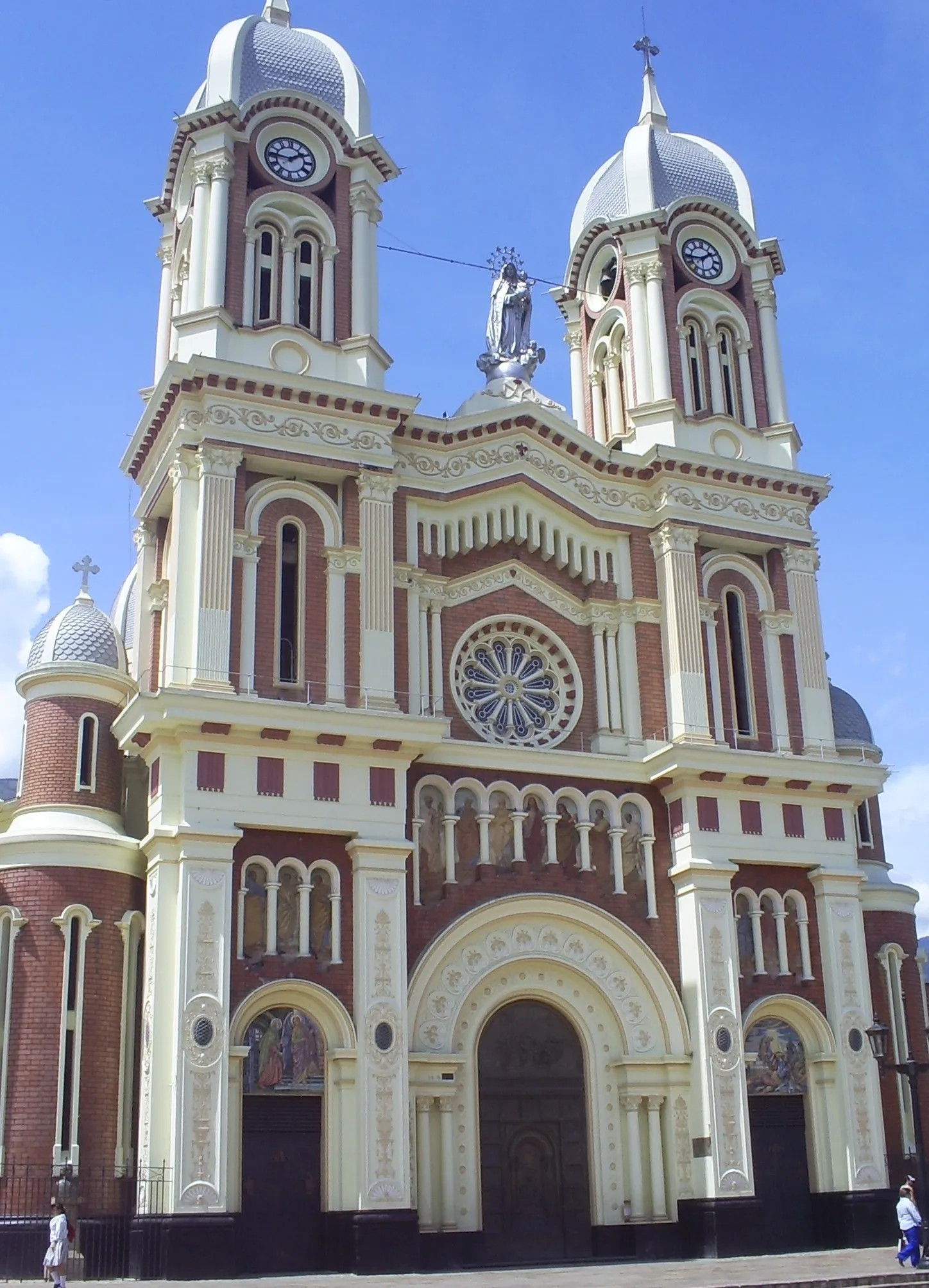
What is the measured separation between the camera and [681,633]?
104ft

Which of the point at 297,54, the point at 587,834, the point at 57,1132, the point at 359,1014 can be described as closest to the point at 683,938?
the point at 587,834

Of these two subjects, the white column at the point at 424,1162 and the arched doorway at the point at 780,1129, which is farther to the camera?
the arched doorway at the point at 780,1129

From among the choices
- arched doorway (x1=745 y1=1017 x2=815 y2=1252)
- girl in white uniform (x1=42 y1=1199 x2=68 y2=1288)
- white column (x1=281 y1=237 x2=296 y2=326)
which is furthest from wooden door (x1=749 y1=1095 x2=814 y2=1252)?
white column (x1=281 y1=237 x2=296 y2=326)

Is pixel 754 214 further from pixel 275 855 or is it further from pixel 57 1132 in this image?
pixel 57 1132

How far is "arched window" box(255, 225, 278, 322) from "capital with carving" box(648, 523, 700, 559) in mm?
9217

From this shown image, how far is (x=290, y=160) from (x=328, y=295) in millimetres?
3252

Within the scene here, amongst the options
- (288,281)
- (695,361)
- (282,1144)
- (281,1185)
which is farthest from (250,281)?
(281,1185)

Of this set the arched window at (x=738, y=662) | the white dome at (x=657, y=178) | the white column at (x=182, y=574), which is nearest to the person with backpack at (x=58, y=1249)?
the white column at (x=182, y=574)

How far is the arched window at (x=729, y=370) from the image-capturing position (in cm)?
3512

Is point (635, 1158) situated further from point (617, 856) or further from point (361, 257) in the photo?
point (361, 257)

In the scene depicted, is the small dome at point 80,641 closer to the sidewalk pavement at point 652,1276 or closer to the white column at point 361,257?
the white column at point 361,257

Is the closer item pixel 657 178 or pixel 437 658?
pixel 437 658

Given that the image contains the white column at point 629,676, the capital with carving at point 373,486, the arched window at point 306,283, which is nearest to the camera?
the capital with carving at point 373,486

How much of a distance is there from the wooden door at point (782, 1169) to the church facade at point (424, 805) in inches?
2.8
